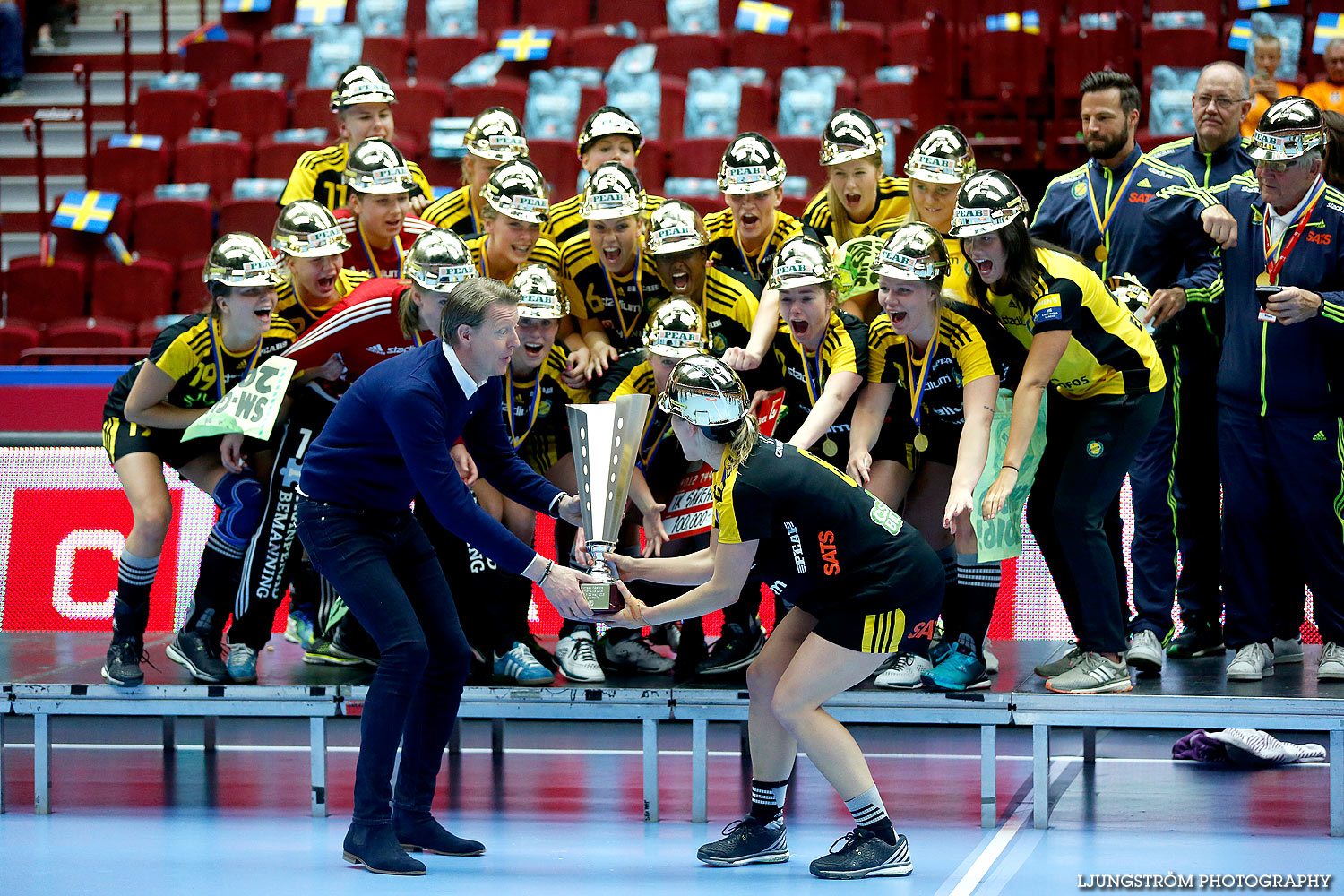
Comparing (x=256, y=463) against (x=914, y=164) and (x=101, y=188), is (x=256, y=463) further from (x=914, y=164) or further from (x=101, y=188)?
(x=101, y=188)

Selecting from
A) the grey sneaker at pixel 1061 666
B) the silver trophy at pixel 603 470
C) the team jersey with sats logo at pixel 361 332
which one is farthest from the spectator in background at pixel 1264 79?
the team jersey with sats logo at pixel 361 332

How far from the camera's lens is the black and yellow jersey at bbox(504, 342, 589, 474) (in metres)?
5.95

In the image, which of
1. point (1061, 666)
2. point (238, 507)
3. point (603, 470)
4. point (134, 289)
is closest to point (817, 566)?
point (603, 470)

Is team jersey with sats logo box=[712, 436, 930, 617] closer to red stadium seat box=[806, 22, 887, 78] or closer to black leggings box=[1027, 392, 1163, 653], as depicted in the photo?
black leggings box=[1027, 392, 1163, 653]

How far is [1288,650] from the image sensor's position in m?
6.12

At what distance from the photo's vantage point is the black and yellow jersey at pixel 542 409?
595 centimetres

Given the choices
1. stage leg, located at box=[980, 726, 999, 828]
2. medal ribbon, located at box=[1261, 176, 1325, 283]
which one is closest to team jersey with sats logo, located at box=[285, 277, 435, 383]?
stage leg, located at box=[980, 726, 999, 828]

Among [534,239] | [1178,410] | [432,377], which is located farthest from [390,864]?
[1178,410]

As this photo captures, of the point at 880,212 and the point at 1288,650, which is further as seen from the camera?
the point at 880,212

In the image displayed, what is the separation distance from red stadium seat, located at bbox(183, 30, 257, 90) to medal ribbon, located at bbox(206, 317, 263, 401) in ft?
25.1

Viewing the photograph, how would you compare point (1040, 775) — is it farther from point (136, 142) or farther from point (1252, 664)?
point (136, 142)

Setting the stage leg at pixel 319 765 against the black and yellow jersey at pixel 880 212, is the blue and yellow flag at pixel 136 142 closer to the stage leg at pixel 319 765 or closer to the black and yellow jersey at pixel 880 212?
the black and yellow jersey at pixel 880 212

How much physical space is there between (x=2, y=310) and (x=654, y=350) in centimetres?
785

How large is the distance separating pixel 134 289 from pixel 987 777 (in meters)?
7.72
